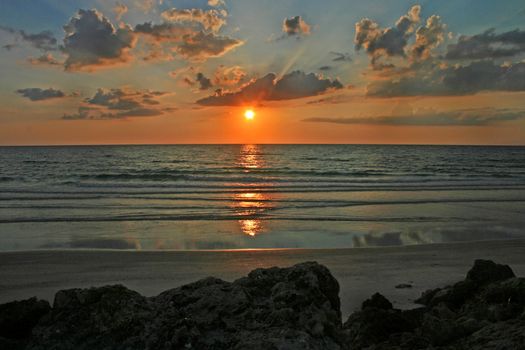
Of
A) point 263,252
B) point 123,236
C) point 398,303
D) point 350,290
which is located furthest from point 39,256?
point 398,303

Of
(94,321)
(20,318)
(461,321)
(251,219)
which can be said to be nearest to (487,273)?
(461,321)

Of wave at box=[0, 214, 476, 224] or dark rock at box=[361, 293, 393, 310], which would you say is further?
wave at box=[0, 214, 476, 224]

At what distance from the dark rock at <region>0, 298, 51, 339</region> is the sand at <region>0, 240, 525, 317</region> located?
11.2 ft

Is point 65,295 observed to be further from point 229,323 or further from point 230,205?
point 230,205

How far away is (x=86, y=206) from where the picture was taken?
1992cm

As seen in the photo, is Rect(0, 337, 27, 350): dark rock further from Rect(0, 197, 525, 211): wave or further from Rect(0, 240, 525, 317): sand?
Rect(0, 197, 525, 211): wave

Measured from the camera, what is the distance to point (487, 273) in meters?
6.18

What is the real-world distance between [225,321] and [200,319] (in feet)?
0.61

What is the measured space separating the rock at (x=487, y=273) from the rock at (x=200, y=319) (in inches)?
130

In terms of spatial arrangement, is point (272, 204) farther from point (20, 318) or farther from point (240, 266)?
point (20, 318)

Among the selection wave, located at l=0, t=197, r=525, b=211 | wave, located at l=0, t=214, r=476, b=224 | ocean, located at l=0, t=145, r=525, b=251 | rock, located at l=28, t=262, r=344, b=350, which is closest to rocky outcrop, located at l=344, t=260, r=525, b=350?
rock, located at l=28, t=262, r=344, b=350

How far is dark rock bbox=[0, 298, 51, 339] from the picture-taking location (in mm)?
4090

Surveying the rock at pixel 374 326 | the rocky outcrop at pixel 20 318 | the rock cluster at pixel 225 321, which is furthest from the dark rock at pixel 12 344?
the rock at pixel 374 326

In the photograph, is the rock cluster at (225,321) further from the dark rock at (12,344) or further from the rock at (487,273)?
Answer: the rock at (487,273)
